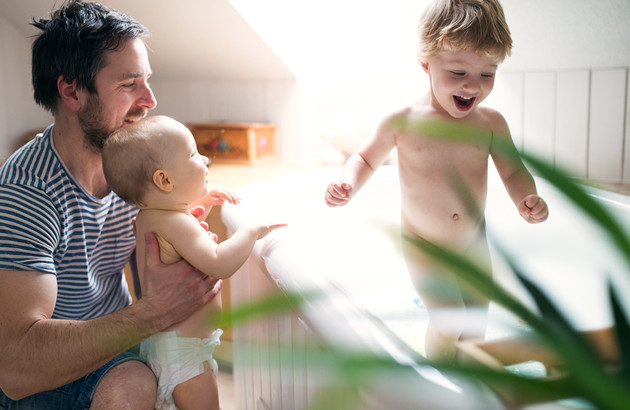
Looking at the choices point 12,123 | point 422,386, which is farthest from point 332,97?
point 422,386

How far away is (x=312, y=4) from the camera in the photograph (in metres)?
2.44

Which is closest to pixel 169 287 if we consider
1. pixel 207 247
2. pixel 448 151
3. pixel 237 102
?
pixel 207 247

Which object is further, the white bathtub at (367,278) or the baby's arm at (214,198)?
the baby's arm at (214,198)

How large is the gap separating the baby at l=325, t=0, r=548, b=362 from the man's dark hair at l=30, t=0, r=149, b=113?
53 centimetres

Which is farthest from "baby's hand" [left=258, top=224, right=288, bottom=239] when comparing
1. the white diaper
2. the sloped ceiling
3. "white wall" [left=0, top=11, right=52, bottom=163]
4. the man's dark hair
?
"white wall" [left=0, top=11, right=52, bottom=163]

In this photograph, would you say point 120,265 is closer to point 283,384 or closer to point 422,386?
point 283,384

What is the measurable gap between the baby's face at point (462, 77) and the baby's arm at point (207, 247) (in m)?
0.43

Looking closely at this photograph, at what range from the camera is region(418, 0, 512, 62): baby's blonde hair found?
3.14 feet

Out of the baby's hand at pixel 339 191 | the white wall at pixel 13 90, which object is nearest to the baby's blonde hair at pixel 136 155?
the baby's hand at pixel 339 191

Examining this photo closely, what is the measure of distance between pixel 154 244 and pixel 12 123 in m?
1.73

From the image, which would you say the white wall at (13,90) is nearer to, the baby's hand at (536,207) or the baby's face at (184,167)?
the baby's face at (184,167)

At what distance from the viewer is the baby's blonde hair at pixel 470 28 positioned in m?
0.96

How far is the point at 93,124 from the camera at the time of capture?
1133 mm

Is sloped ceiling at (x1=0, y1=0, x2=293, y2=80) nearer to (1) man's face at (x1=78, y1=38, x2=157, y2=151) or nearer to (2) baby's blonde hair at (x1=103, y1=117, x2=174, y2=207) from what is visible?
(1) man's face at (x1=78, y1=38, x2=157, y2=151)
